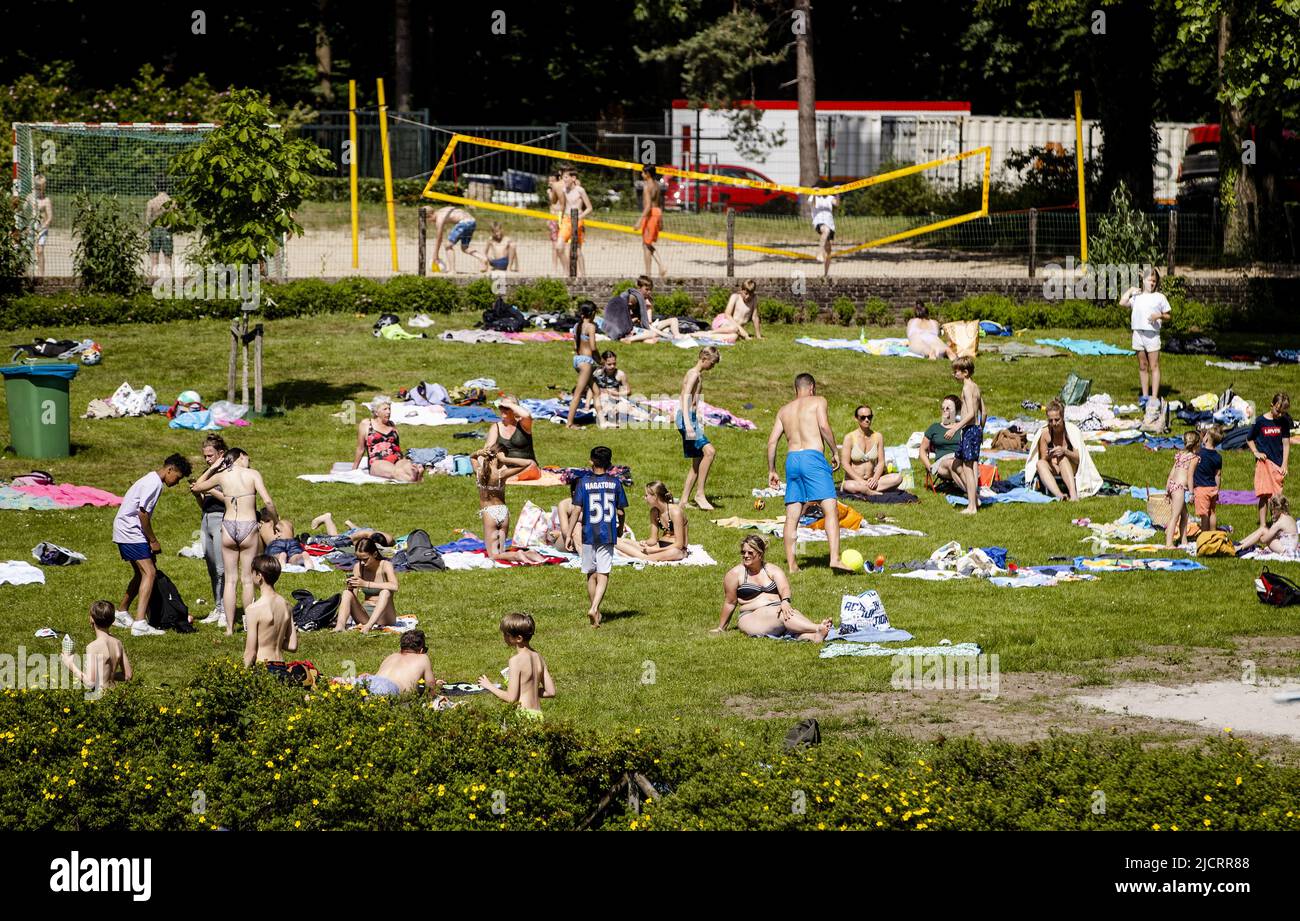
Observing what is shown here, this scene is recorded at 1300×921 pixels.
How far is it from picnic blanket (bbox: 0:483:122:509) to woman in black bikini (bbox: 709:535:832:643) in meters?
7.50

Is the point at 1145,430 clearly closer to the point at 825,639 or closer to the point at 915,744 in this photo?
the point at 825,639

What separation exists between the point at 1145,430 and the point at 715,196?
18.2 m

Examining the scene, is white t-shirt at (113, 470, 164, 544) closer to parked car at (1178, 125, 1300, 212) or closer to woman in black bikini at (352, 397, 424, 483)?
woman in black bikini at (352, 397, 424, 483)

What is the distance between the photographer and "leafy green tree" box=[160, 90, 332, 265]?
2141 cm

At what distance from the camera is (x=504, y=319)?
2702 centimetres

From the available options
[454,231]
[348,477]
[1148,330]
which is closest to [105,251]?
[454,231]

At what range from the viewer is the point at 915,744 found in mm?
11383

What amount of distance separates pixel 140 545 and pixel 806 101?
2683 centimetres

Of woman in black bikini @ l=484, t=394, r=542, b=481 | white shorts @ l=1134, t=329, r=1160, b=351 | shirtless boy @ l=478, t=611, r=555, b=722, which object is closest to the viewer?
shirtless boy @ l=478, t=611, r=555, b=722

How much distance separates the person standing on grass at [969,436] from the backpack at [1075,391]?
13.3 ft

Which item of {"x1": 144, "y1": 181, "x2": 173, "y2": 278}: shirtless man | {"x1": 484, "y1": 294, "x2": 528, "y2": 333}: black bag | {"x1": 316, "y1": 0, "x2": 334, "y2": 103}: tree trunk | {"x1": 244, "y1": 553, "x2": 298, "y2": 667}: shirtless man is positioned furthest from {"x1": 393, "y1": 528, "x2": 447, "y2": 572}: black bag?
{"x1": 316, "y1": 0, "x2": 334, "y2": 103}: tree trunk
